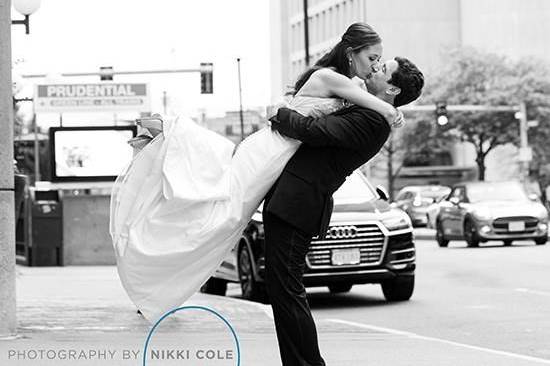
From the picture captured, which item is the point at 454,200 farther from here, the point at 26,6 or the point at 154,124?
the point at 154,124

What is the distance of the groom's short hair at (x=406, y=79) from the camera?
20.9ft

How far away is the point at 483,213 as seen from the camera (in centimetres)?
3028

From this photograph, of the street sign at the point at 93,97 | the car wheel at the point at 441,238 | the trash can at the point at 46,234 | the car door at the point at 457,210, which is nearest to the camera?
the trash can at the point at 46,234

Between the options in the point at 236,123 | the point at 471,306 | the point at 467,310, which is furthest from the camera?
the point at 236,123

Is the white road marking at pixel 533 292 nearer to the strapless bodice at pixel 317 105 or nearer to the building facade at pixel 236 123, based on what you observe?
the strapless bodice at pixel 317 105

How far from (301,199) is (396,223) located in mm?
9279

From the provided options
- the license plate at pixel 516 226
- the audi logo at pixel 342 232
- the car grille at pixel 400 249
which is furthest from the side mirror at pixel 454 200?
the audi logo at pixel 342 232

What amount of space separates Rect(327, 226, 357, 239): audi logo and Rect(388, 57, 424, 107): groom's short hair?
8653 mm

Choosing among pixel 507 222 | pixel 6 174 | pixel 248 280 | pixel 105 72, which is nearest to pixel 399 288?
pixel 248 280

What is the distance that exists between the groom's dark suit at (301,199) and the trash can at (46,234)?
2107 cm

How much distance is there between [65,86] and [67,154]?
9.80ft

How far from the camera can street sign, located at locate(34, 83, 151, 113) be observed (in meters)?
30.0

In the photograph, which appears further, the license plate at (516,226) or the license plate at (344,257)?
the license plate at (516,226)

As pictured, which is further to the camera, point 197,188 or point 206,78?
point 206,78
